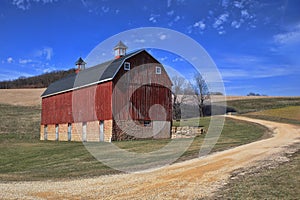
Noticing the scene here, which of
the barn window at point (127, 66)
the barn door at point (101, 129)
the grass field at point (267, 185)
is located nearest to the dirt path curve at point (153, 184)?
the grass field at point (267, 185)

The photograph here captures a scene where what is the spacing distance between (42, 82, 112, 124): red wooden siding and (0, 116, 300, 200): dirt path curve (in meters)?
18.0

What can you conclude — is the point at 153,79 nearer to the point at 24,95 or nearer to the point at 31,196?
the point at 31,196

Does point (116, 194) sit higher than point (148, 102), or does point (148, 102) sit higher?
point (148, 102)

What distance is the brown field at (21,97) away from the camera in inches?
2968

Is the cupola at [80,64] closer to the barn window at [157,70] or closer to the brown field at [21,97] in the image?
the barn window at [157,70]

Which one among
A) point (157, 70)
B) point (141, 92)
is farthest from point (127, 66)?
point (157, 70)

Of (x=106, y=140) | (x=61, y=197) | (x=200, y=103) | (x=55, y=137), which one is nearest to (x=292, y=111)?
(x=200, y=103)

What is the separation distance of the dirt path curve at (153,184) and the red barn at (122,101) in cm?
1711

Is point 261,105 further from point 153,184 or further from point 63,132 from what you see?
point 153,184

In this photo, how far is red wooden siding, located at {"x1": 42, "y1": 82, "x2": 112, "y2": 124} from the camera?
31.6 meters

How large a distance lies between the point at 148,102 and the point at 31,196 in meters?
23.6

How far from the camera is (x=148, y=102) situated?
3331cm

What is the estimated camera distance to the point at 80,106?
35.8 meters

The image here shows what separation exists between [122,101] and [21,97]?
196 ft
